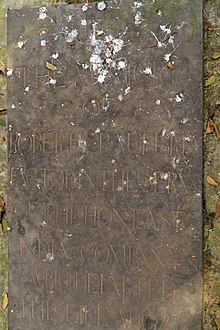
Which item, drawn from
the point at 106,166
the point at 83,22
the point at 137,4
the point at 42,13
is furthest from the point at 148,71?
the point at 42,13

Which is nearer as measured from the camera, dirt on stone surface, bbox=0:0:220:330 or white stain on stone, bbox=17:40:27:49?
dirt on stone surface, bbox=0:0:220:330

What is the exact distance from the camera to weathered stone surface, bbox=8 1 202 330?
2650 mm

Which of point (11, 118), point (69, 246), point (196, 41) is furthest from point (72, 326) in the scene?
point (196, 41)

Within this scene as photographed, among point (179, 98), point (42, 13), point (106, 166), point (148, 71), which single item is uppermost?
point (42, 13)

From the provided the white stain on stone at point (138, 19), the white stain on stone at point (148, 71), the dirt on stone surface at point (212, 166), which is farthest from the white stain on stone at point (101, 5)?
the dirt on stone surface at point (212, 166)

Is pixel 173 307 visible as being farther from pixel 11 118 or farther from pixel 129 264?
pixel 11 118

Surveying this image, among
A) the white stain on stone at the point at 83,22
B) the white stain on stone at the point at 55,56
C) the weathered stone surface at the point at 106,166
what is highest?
the white stain on stone at the point at 83,22

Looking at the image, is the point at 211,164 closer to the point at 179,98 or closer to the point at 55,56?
the point at 179,98

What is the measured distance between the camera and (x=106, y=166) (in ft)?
9.02

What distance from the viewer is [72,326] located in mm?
2820

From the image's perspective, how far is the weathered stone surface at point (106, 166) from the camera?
8.70ft

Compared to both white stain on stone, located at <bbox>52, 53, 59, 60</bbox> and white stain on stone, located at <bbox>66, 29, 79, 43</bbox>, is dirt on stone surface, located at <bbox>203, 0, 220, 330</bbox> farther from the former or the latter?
white stain on stone, located at <bbox>52, 53, 59, 60</bbox>

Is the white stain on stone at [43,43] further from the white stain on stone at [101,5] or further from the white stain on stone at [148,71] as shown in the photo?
the white stain on stone at [148,71]

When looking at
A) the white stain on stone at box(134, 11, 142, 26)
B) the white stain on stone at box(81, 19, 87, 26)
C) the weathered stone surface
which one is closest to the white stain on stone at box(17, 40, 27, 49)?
the weathered stone surface
